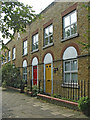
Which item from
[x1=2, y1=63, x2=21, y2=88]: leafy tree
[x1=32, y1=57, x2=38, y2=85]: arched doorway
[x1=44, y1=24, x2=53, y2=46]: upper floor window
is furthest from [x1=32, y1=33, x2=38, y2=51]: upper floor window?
[x1=2, y1=63, x2=21, y2=88]: leafy tree

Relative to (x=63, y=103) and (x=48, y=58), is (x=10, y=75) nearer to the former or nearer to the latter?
(x=48, y=58)

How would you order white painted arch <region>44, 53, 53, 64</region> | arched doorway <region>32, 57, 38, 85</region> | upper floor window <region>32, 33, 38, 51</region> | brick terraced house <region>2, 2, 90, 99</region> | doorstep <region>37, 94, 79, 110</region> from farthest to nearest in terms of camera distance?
upper floor window <region>32, 33, 38, 51</region> → arched doorway <region>32, 57, 38, 85</region> → white painted arch <region>44, 53, 53, 64</region> → brick terraced house <region>2, 2, 90, 99</region> → doorstep <region>37, 94, 79, 110</region>

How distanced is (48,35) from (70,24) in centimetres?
283

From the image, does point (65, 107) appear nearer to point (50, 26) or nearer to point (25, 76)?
point (50, 26)

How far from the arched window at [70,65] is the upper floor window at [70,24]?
107 cm

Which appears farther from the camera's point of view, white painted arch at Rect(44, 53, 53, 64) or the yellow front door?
white painted arch at Rect(44, 53, 53, 64)

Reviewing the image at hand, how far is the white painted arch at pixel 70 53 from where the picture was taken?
9586 mm

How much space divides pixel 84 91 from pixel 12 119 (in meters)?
3.72

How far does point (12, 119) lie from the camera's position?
20.1 ft

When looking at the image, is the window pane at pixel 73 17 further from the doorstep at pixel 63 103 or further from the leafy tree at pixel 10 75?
Answer: the leafy tree at pixel 10 75

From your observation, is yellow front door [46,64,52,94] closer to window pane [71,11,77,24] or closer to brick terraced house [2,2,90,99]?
brick terraced house [2,2,90,99]

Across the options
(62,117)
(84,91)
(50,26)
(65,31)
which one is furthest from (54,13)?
(62,117)

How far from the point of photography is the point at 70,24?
33.8 ft

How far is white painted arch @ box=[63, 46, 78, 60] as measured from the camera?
959 centimetres
